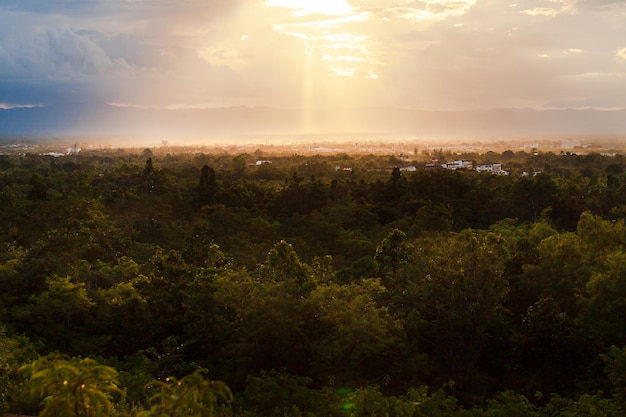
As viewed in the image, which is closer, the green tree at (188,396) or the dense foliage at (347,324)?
the green tree at (188,396)

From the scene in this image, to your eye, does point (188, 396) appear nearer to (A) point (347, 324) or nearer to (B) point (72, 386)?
(B) point (72, 386)

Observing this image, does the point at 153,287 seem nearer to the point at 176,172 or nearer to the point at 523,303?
the point at 523,303

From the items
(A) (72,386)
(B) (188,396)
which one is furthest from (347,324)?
(A) (72,386)

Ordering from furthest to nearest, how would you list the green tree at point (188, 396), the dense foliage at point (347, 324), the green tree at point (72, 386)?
1. the dense foliage at point (347, 324)
2. the green tree at point (72, 386)
3. the green tree at point (188, 396)

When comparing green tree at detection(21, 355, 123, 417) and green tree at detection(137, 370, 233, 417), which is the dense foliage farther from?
green tree at detection(137, 370, 233, 417)

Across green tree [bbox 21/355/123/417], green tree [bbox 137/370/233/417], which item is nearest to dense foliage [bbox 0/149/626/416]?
green tree [bbox 21/355/123/417]

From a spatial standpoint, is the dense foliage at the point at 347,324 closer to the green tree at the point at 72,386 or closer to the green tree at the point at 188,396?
the green tree at the point at 72,386

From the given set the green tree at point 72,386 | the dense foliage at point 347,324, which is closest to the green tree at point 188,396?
the green tree at point 72,386

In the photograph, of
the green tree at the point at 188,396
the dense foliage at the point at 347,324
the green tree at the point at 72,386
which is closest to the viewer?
the green tree at the point at 188,396

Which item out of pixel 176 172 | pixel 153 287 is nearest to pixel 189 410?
pixel 153 287

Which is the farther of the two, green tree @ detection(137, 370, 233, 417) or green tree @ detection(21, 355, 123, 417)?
green tree @ detection(21, 355, 123, 417)

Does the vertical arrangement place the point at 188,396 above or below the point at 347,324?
above
